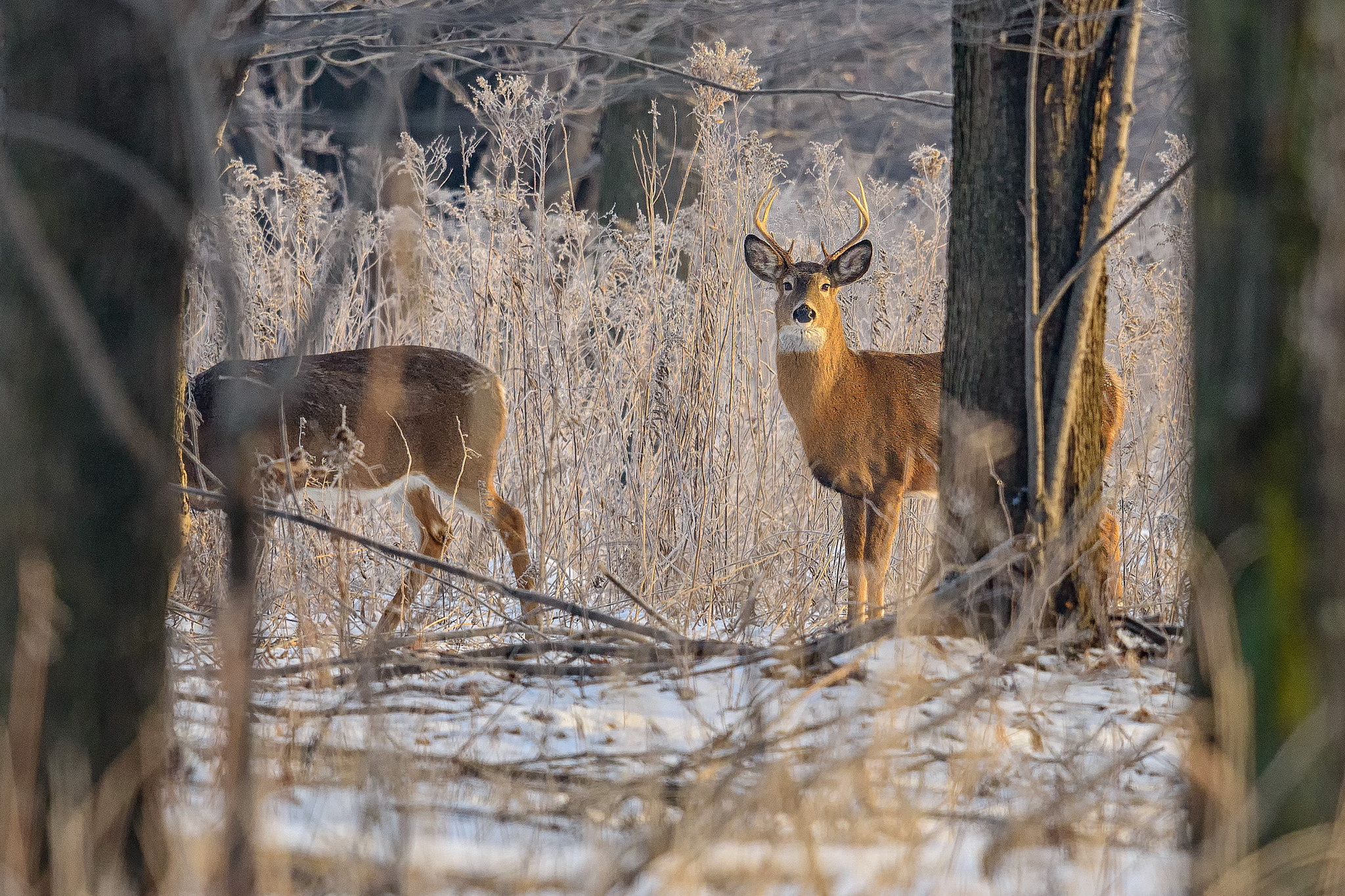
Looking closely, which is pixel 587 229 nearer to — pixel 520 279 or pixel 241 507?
pixel 520 279

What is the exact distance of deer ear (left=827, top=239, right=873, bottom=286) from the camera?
17.7ft

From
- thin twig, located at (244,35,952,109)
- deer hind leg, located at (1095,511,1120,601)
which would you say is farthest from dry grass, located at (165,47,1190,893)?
thin twig, located at (244,35,952,109)

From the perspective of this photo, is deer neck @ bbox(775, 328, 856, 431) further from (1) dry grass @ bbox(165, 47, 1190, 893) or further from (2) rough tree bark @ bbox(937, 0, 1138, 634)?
(2) rough tree bark @ bbox(937, 0, 1138, 634)

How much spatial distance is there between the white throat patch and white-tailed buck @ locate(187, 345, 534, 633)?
3.97 feet

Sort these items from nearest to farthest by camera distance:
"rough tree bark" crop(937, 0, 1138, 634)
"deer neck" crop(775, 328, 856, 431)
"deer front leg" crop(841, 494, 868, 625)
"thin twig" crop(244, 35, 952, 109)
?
"thin twig" crop(244, 35, 952, 109)
"rough tree bark" crop(937, 0, 1138, 634)
"deer front leg" crop(841, 494, 868, 625)
"deer neck" crop(775, 328, 856, 431)

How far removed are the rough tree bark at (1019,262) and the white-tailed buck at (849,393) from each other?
176cm

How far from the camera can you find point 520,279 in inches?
213

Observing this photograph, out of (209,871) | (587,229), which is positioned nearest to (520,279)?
(587,229)

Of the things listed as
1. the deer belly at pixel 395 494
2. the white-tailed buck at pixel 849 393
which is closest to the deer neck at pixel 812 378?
the white-tailed buck at pixel 849 393

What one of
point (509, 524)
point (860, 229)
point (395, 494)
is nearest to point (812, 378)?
point (860, 229)

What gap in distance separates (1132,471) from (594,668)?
8.65ft

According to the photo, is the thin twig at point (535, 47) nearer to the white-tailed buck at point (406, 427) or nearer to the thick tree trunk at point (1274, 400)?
the thick tree trunk at point (1274, 400)

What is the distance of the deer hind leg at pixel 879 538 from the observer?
16.8 feet

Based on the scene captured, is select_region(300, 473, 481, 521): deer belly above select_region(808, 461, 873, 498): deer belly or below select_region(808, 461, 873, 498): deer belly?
below
